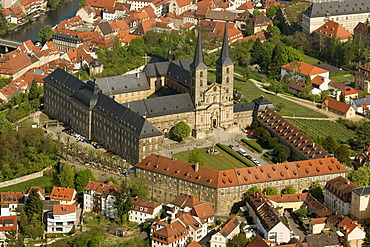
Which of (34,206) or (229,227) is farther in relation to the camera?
(34,206)

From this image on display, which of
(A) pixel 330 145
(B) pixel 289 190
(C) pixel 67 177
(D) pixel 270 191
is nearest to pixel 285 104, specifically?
(A) pixel 330 145

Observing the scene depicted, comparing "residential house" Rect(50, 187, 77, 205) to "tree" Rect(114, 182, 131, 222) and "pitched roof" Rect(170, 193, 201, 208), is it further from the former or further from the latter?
"pitched roof" Rect(170, 193, 201, 208)

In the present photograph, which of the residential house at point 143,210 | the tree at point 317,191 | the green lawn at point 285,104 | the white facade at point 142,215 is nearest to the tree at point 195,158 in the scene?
the residential house at point 143,210

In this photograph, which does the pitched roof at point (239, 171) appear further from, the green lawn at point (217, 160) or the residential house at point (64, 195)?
the residential house at point (64, 195)

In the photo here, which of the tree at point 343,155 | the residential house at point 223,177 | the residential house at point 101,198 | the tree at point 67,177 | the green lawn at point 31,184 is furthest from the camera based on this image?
the tree at point 343,155

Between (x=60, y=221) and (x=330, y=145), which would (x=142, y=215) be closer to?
(x=60, y=221)

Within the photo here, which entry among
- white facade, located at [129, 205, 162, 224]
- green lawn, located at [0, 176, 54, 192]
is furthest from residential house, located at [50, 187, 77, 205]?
white facade, located at [129, 205, 162, 224]

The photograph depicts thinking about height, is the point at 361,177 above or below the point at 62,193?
above
